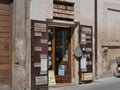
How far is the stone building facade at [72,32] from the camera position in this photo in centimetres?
1388

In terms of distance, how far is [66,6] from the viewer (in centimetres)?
1594

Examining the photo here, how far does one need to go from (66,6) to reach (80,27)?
44.1 inches

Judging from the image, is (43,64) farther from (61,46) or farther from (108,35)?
(108,35)

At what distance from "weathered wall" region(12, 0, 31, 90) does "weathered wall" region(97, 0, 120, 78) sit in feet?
16.7

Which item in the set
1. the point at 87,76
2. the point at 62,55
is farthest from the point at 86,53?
the point at 62,55

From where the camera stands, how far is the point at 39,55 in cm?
1434

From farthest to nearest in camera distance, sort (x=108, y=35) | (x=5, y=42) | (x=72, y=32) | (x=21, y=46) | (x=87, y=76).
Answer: (x=108, y=35) < (x=87, y=76) < (x=72, y=32) < (x=21, y=46) < (x=5, y=42)

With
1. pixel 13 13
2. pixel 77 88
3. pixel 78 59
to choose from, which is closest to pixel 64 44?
pixel 78 59

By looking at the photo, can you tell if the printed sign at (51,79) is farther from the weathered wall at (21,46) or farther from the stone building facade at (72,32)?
the weathered wall at (21,46)

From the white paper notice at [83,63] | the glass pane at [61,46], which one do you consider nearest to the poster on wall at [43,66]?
the glass pane at [61,46]

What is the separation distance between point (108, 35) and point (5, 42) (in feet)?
22.5

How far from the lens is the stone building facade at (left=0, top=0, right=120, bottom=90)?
45.5ft

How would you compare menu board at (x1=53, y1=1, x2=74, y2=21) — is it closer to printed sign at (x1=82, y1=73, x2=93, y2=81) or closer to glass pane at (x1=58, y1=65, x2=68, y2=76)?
glass pane at (x1=58, y1=65, x2=68, y2=76)

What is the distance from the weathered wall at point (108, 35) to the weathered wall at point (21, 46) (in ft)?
16.7
